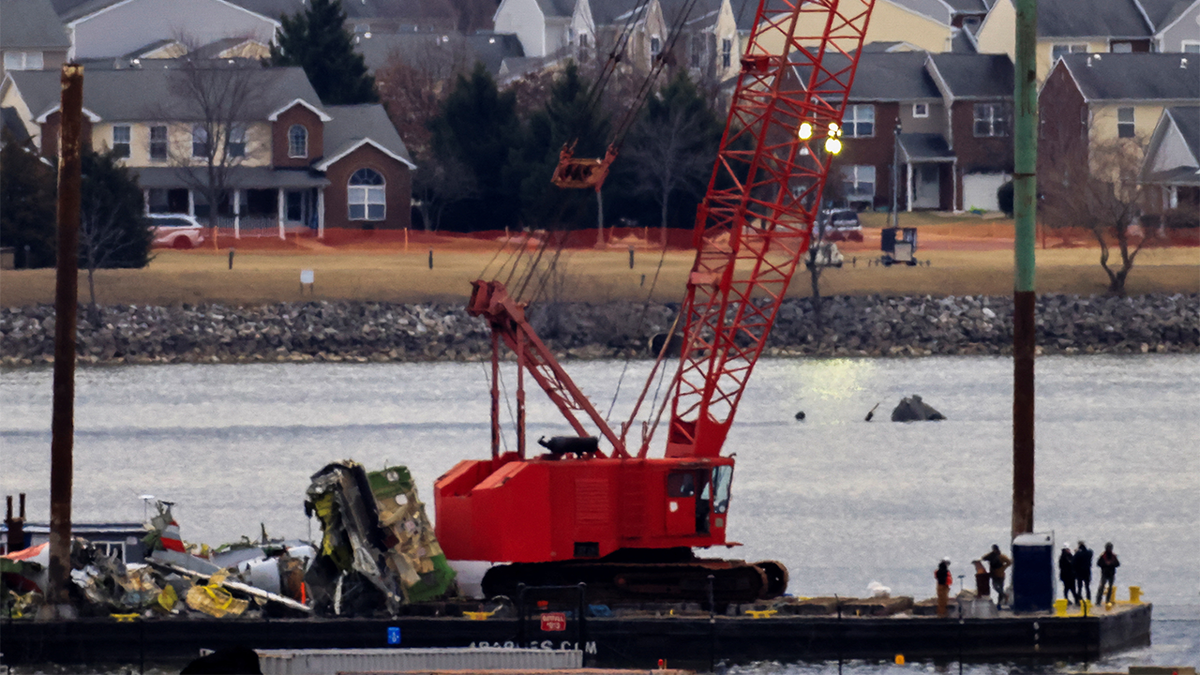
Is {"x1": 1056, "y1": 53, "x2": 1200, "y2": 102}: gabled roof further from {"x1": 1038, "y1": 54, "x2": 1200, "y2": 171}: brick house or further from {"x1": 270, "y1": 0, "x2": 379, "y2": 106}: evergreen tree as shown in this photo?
{"x1": 270, "y1": 0, "x2": 379, "y2": 106}: evergreen tree

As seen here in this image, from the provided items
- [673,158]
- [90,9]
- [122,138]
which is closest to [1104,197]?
[673,158]

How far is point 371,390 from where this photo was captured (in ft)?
274

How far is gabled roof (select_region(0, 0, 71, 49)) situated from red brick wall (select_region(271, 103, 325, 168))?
35.3 metres

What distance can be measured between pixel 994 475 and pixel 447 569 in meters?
30.4

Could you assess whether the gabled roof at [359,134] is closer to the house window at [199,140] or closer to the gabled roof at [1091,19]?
the house window at [199,140]

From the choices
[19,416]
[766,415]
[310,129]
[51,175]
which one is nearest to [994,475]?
[766,415]

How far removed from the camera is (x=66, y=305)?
29266mm

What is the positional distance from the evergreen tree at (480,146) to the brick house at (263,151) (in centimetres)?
244

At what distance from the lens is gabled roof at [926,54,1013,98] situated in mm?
118188

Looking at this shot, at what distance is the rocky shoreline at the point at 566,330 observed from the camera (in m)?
92.9

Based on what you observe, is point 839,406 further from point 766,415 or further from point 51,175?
point 51,175

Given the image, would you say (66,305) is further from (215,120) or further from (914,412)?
(215,120)

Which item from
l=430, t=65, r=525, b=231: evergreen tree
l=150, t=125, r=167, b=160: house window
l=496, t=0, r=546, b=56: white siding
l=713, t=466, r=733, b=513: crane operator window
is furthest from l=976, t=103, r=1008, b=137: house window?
l=713, t=466, r=733, b=513: crane operator window

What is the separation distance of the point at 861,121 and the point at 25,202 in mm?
48764
